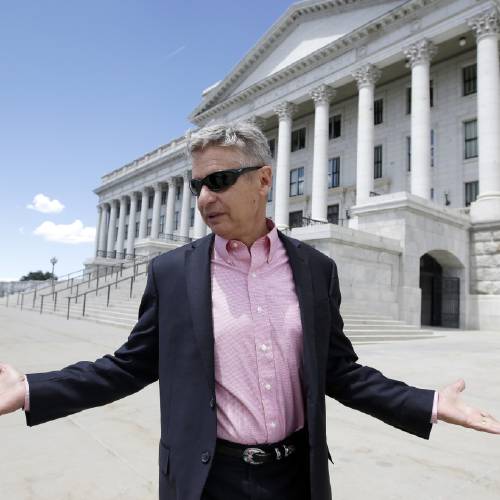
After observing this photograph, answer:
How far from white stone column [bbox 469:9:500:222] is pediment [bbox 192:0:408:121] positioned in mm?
5594

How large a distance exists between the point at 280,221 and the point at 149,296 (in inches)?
1059

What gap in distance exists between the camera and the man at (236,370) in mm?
1556

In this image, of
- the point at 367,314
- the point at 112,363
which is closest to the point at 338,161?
the point at 367,314

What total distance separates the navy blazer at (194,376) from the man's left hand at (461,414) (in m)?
0.05

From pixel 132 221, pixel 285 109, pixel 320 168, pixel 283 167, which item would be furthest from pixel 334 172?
pixel 132 221

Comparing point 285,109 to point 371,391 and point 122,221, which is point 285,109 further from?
point 122,221

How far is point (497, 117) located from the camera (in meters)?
19.9

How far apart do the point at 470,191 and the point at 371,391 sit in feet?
87.1

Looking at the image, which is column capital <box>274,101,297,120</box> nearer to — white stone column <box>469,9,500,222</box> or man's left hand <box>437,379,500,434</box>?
white stone column <box>469,9,500,222</box>

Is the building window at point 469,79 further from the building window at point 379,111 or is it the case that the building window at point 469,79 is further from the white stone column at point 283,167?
the white stone column at point 283,167

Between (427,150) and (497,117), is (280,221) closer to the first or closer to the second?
(427,150)

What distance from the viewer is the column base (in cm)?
1911

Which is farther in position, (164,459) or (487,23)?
(487,23)

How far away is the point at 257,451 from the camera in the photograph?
1.54 metres
